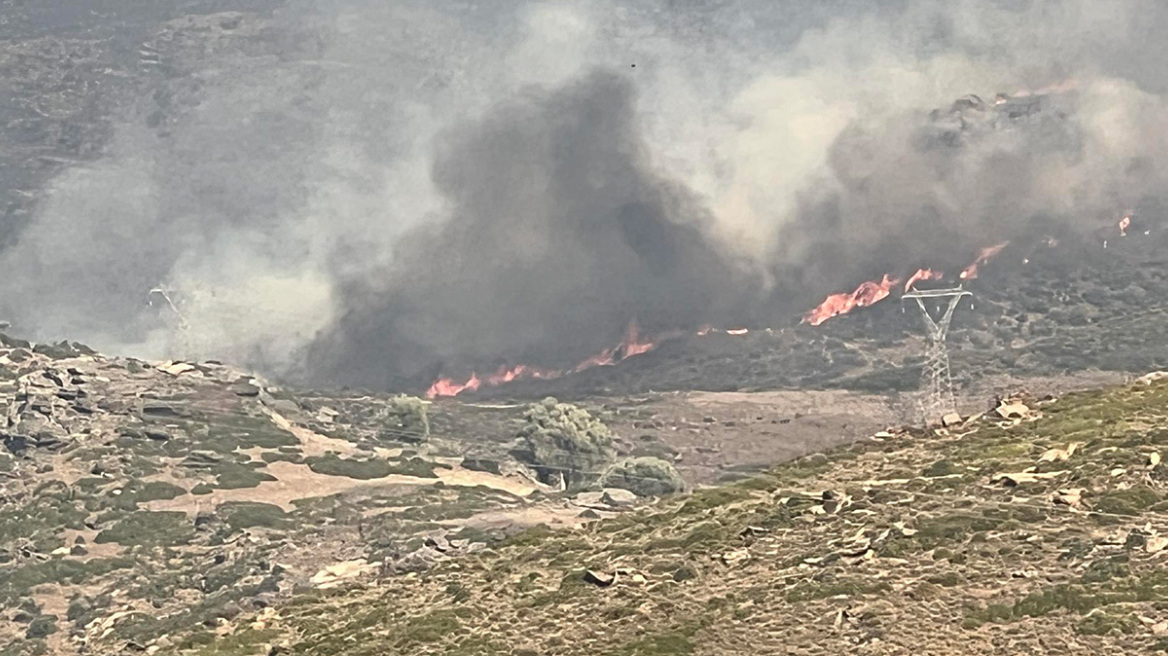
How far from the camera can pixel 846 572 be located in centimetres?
4838

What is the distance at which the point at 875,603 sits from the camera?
45.1m

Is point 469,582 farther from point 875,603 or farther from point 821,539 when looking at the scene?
point 875,603

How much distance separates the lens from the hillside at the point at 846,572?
1694 inches

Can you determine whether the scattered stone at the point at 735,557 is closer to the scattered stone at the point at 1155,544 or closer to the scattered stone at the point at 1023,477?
the scattered stone at the point at 1023,477

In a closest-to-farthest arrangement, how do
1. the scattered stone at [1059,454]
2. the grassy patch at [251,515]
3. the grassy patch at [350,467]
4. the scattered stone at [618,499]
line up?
the scattered stone at [1059,454]
the grassy patch at [251,515]
the scattered stone at [618,499]
the grassy patch at [350,467]

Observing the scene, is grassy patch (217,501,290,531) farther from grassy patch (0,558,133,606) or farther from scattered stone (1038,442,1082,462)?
scattered stone (1038,442,1082,462)

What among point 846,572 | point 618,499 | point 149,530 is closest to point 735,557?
point 846,572

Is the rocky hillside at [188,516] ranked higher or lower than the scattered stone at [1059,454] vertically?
higher

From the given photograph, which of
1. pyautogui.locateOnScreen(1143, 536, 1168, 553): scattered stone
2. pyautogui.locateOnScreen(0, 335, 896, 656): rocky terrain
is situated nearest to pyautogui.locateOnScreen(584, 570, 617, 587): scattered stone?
pyautogui.locateOnScreen(1143, 536, 1168, 553): scattered stone

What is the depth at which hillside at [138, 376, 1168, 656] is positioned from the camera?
43.0 metres

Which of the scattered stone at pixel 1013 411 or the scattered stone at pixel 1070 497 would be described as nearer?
the scattered stone at pixel 1070 497

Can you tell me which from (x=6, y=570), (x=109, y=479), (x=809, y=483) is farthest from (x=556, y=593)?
(x=109, y=479)

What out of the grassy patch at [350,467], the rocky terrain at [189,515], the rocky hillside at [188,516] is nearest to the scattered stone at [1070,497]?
the rocky hillside at [188,516]

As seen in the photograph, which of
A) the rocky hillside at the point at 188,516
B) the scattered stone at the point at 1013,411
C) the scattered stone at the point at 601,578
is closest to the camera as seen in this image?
the scattered stone at the point at 601,578
